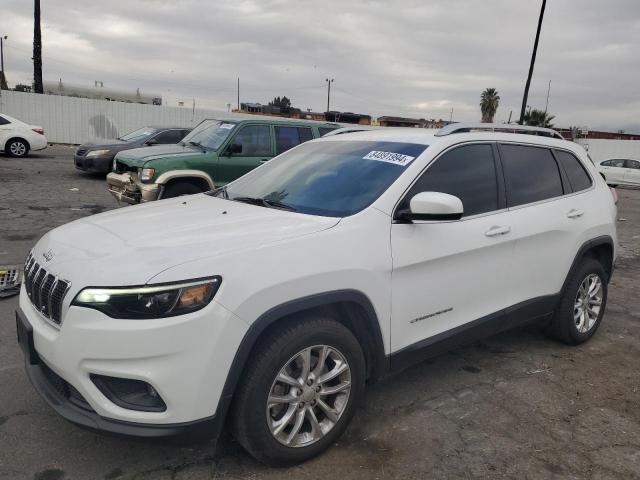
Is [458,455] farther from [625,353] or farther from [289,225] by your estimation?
[625,353]

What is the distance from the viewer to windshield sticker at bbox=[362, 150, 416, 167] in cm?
324

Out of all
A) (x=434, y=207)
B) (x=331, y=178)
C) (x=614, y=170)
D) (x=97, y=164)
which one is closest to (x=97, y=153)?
(x=97, y=164)

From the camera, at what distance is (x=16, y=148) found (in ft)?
53.7

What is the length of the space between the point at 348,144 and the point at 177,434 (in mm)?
2299

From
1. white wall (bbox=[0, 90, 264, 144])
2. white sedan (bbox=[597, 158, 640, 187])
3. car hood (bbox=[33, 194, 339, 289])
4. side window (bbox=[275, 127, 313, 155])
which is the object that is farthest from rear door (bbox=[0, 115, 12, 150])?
white sedan (bbox=[597, 158, 640, 187])

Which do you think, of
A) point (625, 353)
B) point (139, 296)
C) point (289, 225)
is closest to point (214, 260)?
point (139, 296)

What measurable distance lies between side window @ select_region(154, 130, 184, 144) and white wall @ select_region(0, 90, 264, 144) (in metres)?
9.86

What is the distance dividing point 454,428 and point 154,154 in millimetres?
6388

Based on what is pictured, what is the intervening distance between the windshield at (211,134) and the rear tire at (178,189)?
0.78 m

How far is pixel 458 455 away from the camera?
2.85 m

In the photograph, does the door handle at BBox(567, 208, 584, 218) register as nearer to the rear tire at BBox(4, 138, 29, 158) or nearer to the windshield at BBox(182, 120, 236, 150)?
the windshield at BBox(182, 120, 236, 150)

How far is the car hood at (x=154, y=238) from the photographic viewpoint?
233cm

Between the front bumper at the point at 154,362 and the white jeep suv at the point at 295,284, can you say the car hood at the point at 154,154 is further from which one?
the front bumper at the point at 154,362

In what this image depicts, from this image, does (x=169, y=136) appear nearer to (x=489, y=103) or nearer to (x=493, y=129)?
(x=493, y=129)
